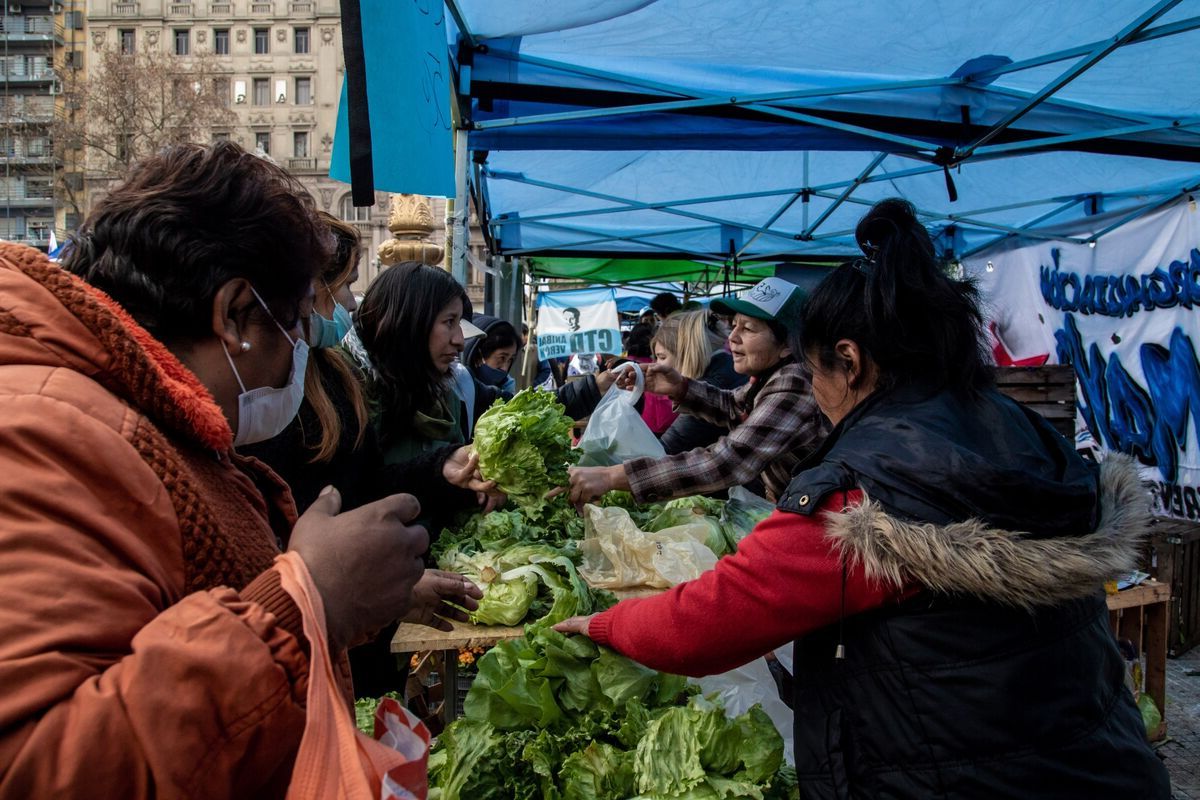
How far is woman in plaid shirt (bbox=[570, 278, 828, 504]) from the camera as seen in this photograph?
11.6 feet

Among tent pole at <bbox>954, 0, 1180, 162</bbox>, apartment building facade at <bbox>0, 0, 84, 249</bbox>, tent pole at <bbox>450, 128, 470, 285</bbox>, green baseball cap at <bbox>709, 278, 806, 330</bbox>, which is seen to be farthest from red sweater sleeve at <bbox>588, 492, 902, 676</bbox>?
apartment building facade at <bbox>0, 0, 84, 249</bbox>

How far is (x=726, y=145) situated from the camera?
5453mm

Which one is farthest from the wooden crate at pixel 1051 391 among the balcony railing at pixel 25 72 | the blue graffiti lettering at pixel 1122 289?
the balcony railing at pixel 25 72

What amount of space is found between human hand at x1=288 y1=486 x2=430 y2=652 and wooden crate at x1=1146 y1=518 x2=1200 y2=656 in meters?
5.79

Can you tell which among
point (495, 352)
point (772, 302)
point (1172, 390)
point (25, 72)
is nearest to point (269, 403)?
point (772, 302)

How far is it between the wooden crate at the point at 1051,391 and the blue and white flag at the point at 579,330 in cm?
823

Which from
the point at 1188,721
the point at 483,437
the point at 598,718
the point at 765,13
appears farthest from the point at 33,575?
the point at 1188,721

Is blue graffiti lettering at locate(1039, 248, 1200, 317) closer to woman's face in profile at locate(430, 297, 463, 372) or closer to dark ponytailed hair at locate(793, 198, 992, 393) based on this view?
dark ponytailed hair at locate(793, 198, 992, 393)

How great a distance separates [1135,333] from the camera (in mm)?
6766

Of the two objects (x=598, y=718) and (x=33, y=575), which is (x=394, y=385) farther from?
(x=33, y=575)

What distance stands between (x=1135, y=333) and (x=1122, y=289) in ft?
1.43

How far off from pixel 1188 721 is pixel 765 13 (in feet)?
15.4

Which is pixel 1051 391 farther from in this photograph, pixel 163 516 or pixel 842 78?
pixel 163 516

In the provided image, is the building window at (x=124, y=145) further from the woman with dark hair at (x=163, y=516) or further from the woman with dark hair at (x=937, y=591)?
the woman with dark hair at (x=937, y=591)
